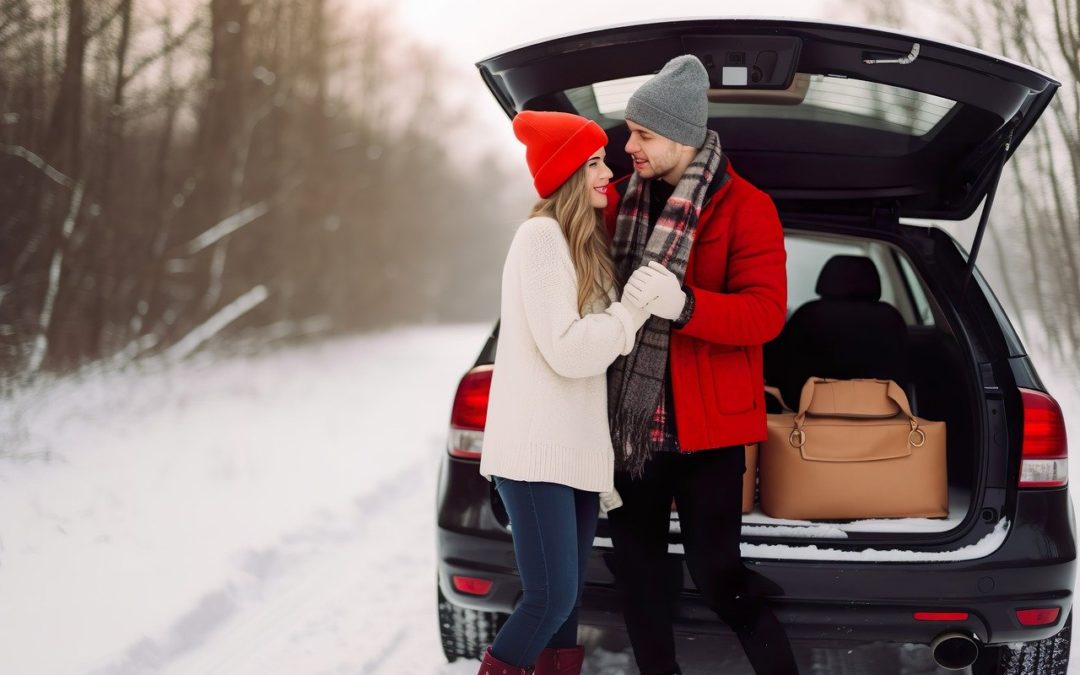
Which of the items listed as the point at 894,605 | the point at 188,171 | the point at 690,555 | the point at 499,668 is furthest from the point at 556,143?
the point at 188,171

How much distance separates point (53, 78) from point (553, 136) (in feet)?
18.1

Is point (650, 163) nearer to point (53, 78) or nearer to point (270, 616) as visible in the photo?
point (270, 616)

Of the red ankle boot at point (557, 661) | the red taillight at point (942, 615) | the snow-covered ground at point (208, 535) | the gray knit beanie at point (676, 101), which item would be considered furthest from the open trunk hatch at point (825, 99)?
the snow-covered ground at point (208, 535)

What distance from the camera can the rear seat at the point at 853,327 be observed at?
12.1ft

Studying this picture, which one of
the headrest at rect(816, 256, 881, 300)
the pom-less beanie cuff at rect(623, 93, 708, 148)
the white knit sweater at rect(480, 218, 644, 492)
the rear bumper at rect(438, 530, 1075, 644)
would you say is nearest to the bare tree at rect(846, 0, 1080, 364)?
the headrest at rect(816, 256, 881, 300)

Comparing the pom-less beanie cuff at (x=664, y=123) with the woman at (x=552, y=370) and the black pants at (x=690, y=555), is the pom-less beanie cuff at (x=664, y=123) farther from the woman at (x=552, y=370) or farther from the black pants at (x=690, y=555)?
the black pants at (x=690, y=555)

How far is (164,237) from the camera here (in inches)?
367

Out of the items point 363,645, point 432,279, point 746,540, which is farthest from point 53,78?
point 432,279

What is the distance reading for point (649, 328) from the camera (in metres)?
2.54

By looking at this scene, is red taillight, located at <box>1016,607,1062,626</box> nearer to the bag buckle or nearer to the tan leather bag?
the tan leather bag

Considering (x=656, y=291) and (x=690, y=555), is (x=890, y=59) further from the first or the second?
(x=690, y=555)

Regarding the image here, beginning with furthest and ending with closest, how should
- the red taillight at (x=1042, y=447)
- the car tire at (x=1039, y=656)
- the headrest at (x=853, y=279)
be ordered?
the headrest at (x=853, y=279), the car tire at (x=1039, y=656), the red taillight at (x=1042, y=447)

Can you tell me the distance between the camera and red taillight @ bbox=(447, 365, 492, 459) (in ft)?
10.0

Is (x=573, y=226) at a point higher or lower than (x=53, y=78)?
lower
